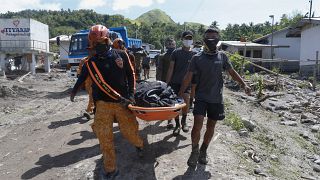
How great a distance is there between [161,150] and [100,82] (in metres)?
1.86

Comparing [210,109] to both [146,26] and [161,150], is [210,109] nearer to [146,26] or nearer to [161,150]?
[161,150]

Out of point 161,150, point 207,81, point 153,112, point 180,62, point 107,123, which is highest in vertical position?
point 180,62

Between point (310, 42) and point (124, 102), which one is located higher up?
point (310, 42)

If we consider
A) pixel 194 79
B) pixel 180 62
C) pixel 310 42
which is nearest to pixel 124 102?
pixel 194 79

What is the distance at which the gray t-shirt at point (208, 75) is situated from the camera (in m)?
5.32

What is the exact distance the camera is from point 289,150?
8.14 metres

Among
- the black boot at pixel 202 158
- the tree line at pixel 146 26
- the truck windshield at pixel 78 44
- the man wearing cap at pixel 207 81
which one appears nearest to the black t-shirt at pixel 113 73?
the man wearing cap at pixel 207 81

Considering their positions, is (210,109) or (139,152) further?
(139,152)

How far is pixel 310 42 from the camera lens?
2844cm

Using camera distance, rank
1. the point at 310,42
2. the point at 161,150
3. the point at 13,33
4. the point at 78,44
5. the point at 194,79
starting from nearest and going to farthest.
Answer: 1. the point at 194,79
2. the point at 161,150
3. the point at 78,44
4. the point at 310,42
5. the point at 13,33

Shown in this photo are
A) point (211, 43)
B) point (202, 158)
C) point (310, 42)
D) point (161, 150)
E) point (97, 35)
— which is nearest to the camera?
point (97, 35)

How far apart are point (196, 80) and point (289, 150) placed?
12.0 feet

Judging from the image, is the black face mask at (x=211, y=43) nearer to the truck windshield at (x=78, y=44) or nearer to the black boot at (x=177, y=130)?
the black boot at (x=177, y=130)

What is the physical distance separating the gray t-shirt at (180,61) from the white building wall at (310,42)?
21667 millimetres
